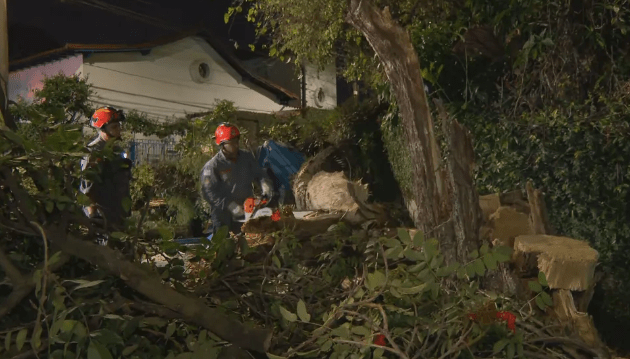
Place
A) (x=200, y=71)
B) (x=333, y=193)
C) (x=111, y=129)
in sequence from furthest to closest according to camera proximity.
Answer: (x=200, y=71) < (x=333, y=193) < (x=111, y=129)

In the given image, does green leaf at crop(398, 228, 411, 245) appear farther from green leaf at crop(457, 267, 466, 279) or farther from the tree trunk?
the tree trunk

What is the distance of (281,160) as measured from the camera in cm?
1078

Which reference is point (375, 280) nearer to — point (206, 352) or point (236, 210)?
point (206, 352)

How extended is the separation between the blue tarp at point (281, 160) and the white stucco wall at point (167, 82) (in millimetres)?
8470

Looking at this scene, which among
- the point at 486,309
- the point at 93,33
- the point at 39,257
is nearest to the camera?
the point at 39,257

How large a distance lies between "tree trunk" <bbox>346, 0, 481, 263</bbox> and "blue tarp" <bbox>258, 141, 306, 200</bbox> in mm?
5927

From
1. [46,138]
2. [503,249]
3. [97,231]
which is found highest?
[46,138]

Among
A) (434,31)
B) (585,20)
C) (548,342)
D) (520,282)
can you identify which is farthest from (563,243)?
(434,31)

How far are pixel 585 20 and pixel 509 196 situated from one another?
2187 mm

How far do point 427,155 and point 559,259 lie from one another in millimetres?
1255

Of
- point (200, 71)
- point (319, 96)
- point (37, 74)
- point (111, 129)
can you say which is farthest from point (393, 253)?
point (319, 96)

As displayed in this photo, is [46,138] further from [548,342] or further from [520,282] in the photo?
[520,282]

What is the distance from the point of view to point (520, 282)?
3291mm

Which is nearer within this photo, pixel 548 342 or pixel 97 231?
pixel 97 231
